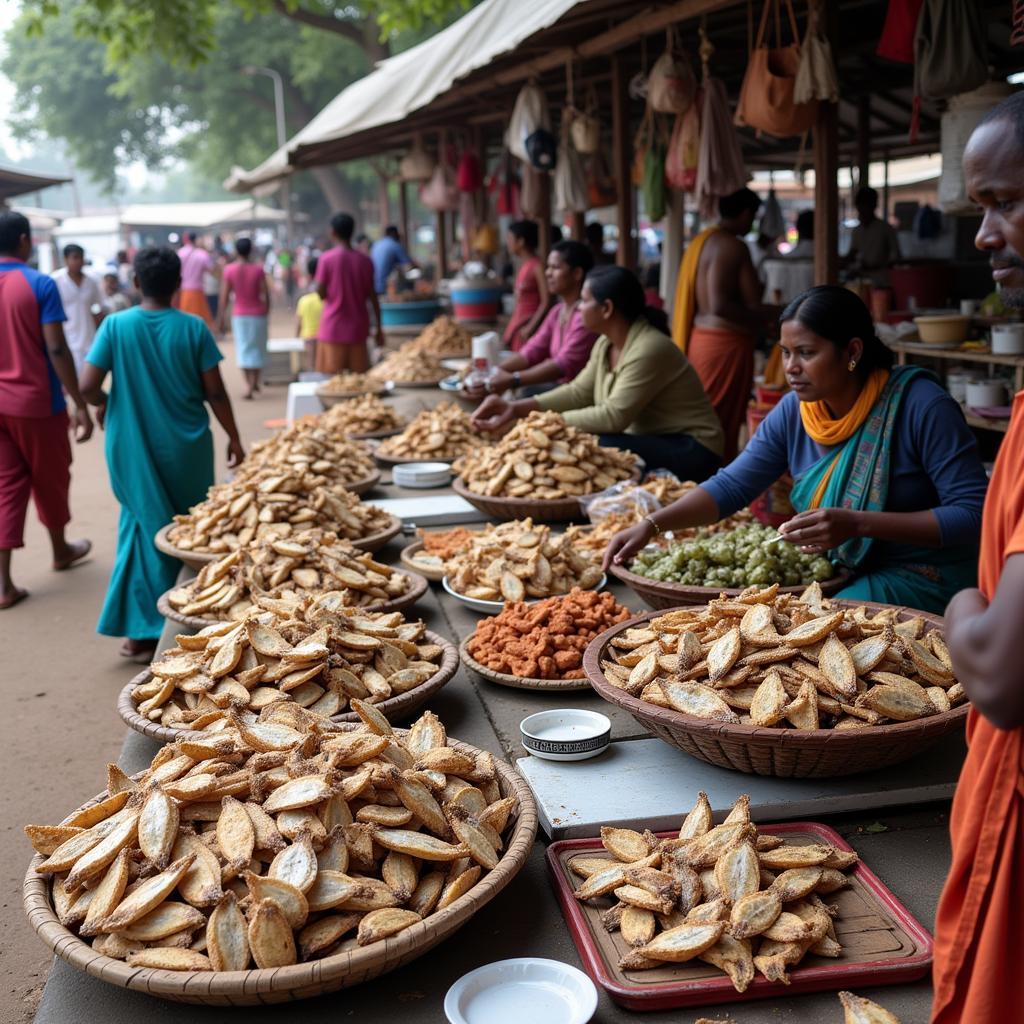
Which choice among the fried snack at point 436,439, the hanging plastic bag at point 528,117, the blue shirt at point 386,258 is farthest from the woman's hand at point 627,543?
the blue shirt at point 386,258

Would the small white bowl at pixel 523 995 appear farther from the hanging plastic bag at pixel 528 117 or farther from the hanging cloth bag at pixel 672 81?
the hanging plastic bag at pixel 528 117

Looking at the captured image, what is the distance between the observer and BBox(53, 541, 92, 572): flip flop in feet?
21.9

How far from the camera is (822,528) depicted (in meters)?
2.45

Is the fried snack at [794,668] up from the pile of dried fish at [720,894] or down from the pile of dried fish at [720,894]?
up

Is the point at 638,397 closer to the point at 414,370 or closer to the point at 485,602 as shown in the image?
the point at 485,602

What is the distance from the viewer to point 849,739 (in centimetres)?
176

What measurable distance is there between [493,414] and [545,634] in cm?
238

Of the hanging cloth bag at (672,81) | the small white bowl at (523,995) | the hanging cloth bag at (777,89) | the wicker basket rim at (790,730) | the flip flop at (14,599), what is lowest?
the flip flop at (14,599)

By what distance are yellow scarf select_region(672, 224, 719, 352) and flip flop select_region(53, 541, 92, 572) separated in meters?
3.92

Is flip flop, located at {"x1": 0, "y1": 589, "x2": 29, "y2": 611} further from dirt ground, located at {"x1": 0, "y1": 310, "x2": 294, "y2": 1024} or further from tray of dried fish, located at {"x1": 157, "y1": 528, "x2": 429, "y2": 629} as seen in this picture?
tray of dried fish, located at {"x1": 157, "y1": 528, "x2": 429, "y2": 629}

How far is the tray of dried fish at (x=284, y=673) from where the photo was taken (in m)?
2.08

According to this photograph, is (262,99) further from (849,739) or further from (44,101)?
(849,739)

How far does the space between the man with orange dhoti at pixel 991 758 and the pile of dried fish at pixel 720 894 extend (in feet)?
0.78

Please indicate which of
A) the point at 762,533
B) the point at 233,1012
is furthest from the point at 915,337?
the point at 233,1012
